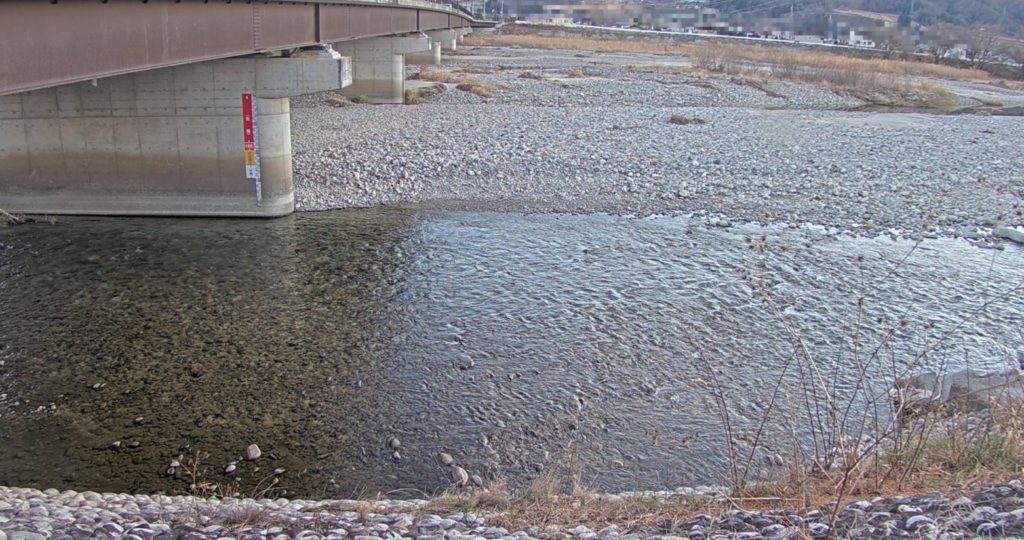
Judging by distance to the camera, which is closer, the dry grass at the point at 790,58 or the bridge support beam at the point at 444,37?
the bridge support beam at the point at 444,37

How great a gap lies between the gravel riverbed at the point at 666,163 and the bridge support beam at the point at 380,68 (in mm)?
2070

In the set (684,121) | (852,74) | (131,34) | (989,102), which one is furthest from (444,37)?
(131,34)

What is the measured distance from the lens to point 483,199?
18.6m

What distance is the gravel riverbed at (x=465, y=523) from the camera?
15.0ft

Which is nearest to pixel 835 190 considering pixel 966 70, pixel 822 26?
pixel 966 70

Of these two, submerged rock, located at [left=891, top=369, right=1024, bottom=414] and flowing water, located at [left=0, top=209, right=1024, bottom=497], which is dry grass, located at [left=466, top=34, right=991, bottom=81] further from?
submerged rock, located at [left=891, top=369, right=1024, bottom=414]

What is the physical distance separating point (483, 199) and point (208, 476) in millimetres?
11928

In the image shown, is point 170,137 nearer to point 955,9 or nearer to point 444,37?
point 444,37

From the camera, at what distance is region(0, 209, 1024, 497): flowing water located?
7875 mm

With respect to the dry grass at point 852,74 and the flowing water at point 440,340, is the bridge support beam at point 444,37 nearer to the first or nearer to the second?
the dry grass at point 852,74

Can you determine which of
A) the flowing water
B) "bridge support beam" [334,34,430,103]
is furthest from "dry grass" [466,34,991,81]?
the flowing water

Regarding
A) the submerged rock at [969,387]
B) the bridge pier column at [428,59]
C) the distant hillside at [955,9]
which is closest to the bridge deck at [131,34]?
the submerged rock at [969,387]

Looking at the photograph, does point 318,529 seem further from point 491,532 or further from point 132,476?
point 132,476

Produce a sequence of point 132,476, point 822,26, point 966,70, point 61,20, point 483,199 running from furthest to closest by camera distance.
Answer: point 822,26, point 966,70, point 483,199, point 61,20, point 132,476
